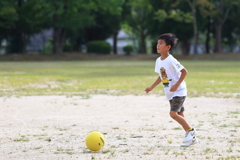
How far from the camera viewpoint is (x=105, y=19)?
66.6 m

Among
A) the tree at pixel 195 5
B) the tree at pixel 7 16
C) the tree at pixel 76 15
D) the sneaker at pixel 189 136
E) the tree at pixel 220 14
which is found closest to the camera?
the sneaker at pixel 189 136

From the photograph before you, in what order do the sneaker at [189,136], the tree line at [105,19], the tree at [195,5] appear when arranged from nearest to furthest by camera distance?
the sneaker at [189,136]
the tree at [195,5]
the tree line at [105,19]

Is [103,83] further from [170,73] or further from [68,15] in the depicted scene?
[68,15]

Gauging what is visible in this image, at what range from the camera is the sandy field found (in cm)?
616

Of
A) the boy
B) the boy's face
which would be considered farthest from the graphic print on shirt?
the boy's face

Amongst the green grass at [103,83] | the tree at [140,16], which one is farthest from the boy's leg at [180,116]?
the tree at [140,16]

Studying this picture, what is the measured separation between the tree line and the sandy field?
142ft

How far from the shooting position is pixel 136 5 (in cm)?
6662

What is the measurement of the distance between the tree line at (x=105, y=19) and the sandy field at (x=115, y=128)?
1698 inches

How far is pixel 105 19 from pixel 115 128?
59.0m

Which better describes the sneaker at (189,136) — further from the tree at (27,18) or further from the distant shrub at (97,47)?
the distant shrub at (97,47)

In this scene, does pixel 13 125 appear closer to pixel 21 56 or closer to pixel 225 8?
pixel 21 56

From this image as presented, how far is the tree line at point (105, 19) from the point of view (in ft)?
185

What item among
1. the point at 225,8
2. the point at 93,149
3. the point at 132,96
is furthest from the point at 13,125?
the point at 225,8
